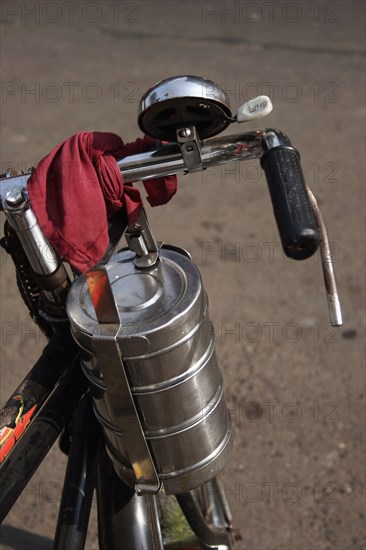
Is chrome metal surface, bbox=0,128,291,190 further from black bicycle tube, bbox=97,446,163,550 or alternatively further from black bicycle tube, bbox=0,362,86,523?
black bicycle tube, bbox=97,446,163,550

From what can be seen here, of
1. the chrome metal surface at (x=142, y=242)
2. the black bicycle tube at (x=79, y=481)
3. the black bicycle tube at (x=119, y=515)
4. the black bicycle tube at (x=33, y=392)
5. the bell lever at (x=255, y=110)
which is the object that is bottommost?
the black bicycle tube at (x=119, y=515)

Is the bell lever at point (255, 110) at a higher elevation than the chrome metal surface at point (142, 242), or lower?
higher

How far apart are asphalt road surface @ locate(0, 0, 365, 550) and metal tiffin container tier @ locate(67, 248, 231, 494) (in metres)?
1.21

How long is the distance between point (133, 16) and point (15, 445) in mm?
5333

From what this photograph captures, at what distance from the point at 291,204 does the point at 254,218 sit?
2781 mm

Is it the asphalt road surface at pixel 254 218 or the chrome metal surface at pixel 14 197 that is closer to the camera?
the chrome metal surface at pixel 14 197

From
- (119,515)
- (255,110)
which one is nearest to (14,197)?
(255,110)

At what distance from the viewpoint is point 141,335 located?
1.27 m

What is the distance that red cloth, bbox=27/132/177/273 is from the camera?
50.8 inches

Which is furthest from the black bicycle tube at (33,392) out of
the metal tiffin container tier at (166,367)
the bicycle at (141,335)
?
the metal tiffin container tier at (166,367)

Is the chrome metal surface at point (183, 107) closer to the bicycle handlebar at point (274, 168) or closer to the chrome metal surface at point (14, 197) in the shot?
the bicycle handlebar at point (274, 168)

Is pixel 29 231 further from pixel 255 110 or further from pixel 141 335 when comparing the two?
pixel 255 110

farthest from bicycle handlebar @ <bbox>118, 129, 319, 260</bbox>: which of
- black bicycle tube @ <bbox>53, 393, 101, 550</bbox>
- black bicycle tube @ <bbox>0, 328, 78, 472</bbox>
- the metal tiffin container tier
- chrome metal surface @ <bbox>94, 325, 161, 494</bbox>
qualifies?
black bicycle tube @ <bbox>53, 393, 101, 550</bbox>

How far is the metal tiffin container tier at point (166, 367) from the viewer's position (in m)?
1.30
